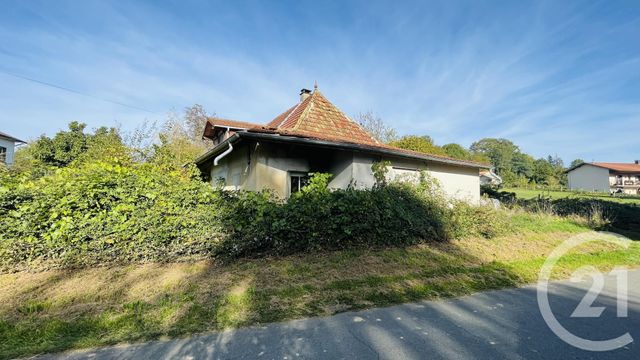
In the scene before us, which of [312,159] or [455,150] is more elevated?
[455,150]

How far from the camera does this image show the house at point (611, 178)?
6153 centimetres

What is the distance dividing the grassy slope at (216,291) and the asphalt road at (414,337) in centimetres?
29

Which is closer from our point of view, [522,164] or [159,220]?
[159,220]

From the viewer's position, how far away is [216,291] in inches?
187

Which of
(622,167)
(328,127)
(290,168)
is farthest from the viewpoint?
(622,167)

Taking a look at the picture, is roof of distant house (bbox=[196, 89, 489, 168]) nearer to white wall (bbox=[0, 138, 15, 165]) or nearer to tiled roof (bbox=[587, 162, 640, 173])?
white wall (bbox=[0, 138, 15, 165])

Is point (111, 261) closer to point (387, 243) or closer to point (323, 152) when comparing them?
point (387, 243)

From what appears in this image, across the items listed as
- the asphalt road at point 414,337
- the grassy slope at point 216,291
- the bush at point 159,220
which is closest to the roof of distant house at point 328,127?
the bush at point 159,220

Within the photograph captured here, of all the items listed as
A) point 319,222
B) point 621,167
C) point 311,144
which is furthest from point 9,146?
point 621,167

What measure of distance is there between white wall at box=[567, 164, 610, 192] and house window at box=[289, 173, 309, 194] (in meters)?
74.3

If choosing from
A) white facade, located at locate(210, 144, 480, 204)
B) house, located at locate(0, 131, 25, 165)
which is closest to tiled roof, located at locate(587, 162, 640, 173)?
white facade, located at locate(210, 144, 480, 204)

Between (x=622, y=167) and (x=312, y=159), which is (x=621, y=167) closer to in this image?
(x=622, y=167)

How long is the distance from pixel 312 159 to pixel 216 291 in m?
5.94

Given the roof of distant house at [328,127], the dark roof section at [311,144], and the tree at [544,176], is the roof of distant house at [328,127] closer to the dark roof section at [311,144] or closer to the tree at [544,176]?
the dark roof section at [311,144]
